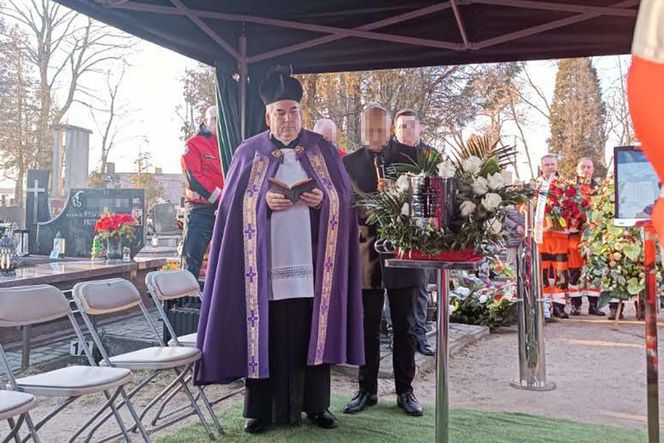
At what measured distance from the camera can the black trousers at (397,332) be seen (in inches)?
159

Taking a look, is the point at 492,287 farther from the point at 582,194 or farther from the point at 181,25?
the point at 181,25

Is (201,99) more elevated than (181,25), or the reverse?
(201,99)

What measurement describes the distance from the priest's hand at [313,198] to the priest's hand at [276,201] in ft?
0.29

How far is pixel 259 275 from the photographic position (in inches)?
140

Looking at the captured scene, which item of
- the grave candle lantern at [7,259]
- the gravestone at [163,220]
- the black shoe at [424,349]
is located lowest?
the black shoe at [424,349]

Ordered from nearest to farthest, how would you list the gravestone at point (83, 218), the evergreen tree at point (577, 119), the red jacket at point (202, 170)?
the red jacket at point (202, 170)
the gravestone at point (83, 218)
the evergreen tree at point (577, 119)

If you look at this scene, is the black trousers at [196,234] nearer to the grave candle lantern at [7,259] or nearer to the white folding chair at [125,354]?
the grave candle lantern at [7,259]

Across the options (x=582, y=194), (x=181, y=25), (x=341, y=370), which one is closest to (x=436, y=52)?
(x=181, y=25)

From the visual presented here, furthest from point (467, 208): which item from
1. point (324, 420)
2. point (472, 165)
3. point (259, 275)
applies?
point (324, 420)

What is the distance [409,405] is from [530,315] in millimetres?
1489

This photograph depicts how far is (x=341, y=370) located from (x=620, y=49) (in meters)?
3.45

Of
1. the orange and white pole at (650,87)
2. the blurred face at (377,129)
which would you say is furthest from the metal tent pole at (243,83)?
the orange and white pole at (650,87)

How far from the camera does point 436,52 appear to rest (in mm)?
5035

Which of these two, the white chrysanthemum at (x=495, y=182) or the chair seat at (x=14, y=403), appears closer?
the chair seat at (x=14, y=403)
